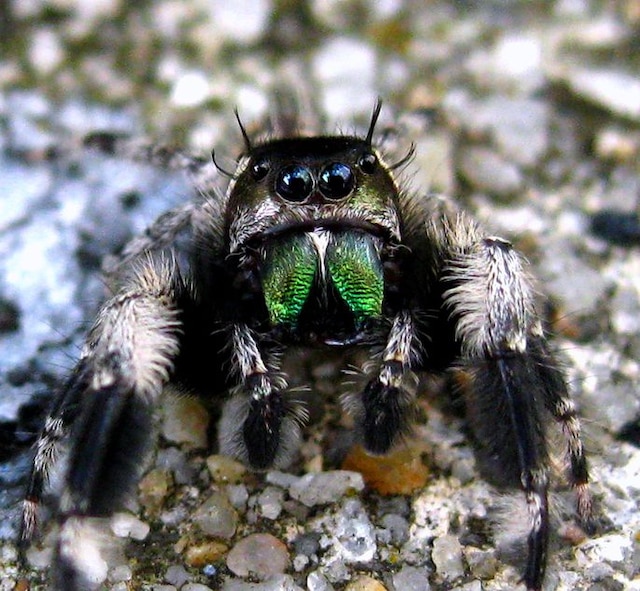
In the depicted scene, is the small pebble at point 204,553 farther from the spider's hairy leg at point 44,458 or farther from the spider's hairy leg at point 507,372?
the spider's hairy leg at point 507,372

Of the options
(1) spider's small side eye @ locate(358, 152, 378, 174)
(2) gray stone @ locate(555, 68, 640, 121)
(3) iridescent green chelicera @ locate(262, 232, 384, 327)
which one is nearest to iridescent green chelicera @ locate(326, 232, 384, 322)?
(3) iridescent green chelicera @ locate(262, 232, 384, 327)

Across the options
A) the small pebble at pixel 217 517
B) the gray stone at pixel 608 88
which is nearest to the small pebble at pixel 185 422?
the small pebble at pixel 217 517

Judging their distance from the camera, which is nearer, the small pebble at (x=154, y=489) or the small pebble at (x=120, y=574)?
the small pebble at (x=120, y=574)

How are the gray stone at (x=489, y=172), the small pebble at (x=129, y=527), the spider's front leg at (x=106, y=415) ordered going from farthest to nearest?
the gray stone at (x=489, y=172) < the small pebble at (x=129, y=527) < the spider's front leg at (x=106, y=415)

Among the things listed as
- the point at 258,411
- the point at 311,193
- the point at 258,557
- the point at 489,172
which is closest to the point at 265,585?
the point at 258,557

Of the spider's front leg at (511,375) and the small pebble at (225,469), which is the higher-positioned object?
the spider's front leg at (511,375)

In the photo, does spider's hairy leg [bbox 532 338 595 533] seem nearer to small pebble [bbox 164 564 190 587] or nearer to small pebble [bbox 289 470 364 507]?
small pebble [bbox 289 470 364 507]

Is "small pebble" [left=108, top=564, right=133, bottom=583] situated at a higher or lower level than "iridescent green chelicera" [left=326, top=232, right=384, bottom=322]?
lower

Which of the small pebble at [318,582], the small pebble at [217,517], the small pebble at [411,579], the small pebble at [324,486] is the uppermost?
the small pebble at [324,486]
